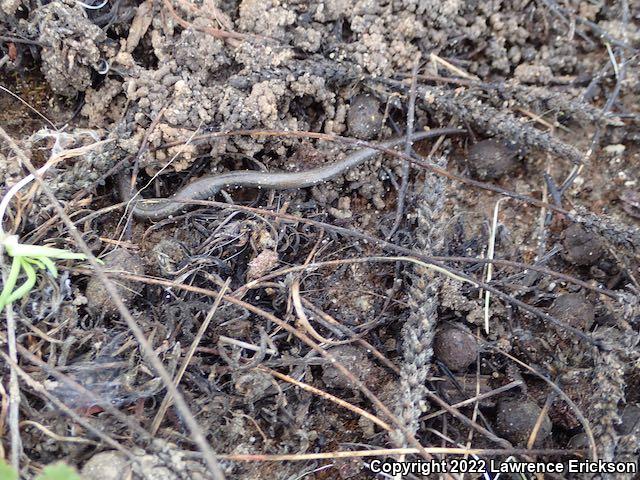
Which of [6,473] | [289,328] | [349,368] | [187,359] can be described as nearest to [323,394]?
[349,368]

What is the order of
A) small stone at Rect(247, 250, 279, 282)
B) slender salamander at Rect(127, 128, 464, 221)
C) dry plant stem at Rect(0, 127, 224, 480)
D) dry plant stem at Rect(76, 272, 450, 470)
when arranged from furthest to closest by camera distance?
1. slender salamander at Rect(127, 128, 464, 221)
2. small stone at Rect(247, 250, 279, 282)
3. dry plant stem at Rect(76, 272, 450, 470)
4. dry plant stem at Rect(0, 127, 224, 480)

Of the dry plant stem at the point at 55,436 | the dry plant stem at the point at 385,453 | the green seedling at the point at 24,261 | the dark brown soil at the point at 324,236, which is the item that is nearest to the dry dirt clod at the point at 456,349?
the dark brown soil at the point at 324,236

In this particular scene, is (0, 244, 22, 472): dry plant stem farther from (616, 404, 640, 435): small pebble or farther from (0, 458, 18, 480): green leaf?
(616, 404, 640, 435): small pebble

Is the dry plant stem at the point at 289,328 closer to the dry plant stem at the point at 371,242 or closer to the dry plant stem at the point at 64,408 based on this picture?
the dry plant stem at the point at 371,242

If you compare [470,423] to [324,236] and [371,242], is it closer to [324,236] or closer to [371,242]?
[371,242]

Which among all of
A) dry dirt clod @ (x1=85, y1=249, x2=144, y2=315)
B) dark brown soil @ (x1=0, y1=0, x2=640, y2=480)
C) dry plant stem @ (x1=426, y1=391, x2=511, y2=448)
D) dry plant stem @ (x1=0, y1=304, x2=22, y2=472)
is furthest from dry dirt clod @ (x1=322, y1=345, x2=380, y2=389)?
dry plant stem @ (x1=0, y1=304, x2=22, y2=472)

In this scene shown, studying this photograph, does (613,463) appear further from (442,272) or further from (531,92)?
(531,92)
